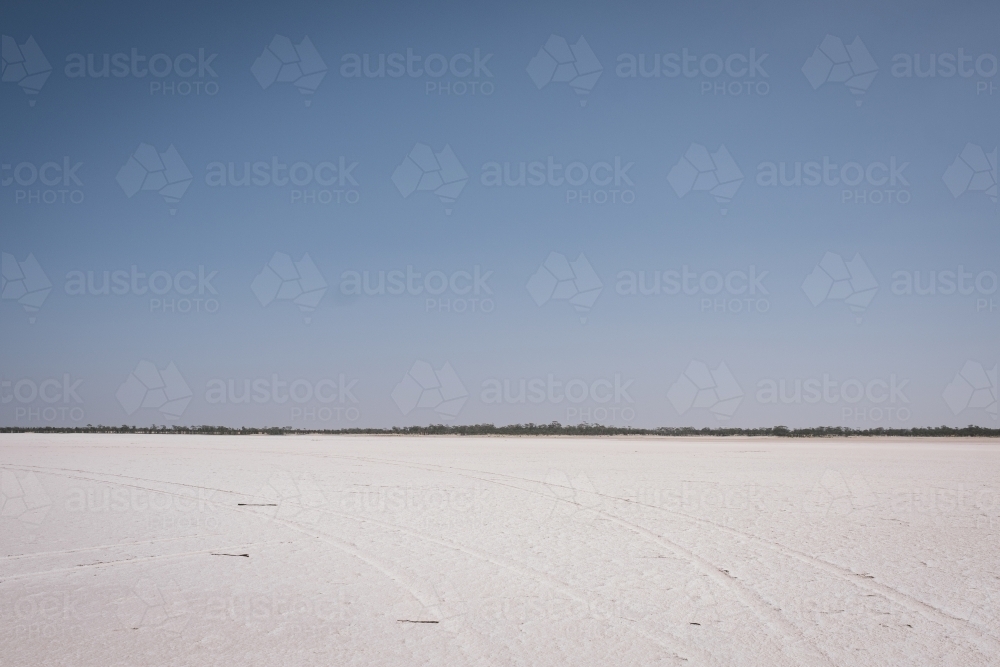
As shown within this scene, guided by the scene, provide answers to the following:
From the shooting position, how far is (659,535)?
8.36 meters

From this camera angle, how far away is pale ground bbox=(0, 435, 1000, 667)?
448 centimetres

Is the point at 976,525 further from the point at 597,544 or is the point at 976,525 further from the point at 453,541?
the point at 453,541

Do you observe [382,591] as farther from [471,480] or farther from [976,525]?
[471,480]

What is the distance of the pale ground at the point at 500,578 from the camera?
4484 mm

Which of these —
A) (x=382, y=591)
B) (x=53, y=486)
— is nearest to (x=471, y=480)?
(x=53, y=486)

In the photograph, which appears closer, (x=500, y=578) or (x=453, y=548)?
(x=500, y=578)

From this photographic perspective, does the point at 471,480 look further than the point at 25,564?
Yes

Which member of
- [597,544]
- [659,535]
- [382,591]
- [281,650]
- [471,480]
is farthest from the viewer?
[471,480]

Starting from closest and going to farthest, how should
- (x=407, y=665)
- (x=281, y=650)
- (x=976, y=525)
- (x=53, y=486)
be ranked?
(x=407, y=665) < (x=281, y=650) < (x=976, y=525) < (x=53, y=486)

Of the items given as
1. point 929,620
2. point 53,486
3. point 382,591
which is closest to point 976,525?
point 929,620

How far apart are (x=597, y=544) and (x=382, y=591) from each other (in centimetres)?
294

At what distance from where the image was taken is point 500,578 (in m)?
6.29

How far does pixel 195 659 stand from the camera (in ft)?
14.0

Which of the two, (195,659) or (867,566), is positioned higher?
(867,566)
